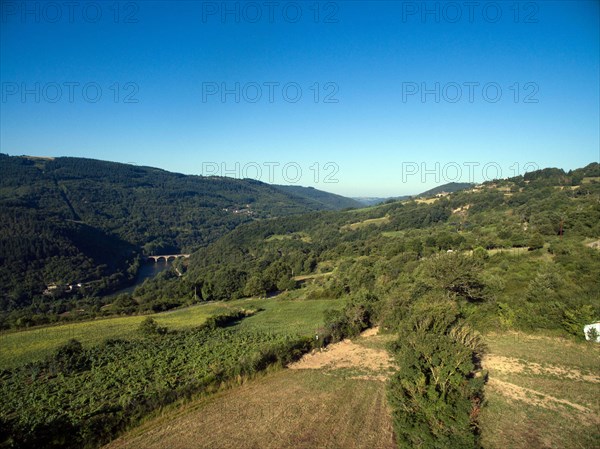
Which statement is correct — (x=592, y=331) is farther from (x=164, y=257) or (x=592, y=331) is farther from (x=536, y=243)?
(x=164, y=257)

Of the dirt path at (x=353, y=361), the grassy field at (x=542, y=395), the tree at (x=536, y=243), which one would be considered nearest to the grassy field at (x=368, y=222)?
the tree at (x=536, y=243)

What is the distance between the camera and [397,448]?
553 inches

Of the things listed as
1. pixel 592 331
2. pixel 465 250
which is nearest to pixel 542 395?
pixel 592 331

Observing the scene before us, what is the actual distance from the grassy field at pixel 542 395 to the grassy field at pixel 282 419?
539cm

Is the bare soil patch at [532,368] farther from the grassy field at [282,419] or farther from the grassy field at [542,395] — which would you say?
the grassy field at [282,419]

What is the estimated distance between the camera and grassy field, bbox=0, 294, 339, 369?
106 ft

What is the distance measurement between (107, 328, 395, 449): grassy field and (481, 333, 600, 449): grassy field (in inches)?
212

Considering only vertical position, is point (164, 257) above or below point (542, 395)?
below

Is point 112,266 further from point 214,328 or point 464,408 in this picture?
point 464,408

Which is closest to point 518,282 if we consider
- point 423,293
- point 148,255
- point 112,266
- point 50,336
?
point 423,293

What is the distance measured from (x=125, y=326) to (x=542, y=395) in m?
42.8

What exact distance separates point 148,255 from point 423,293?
141 m

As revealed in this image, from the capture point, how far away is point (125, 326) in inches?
1665

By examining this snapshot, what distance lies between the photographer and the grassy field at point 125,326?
3244 cm
